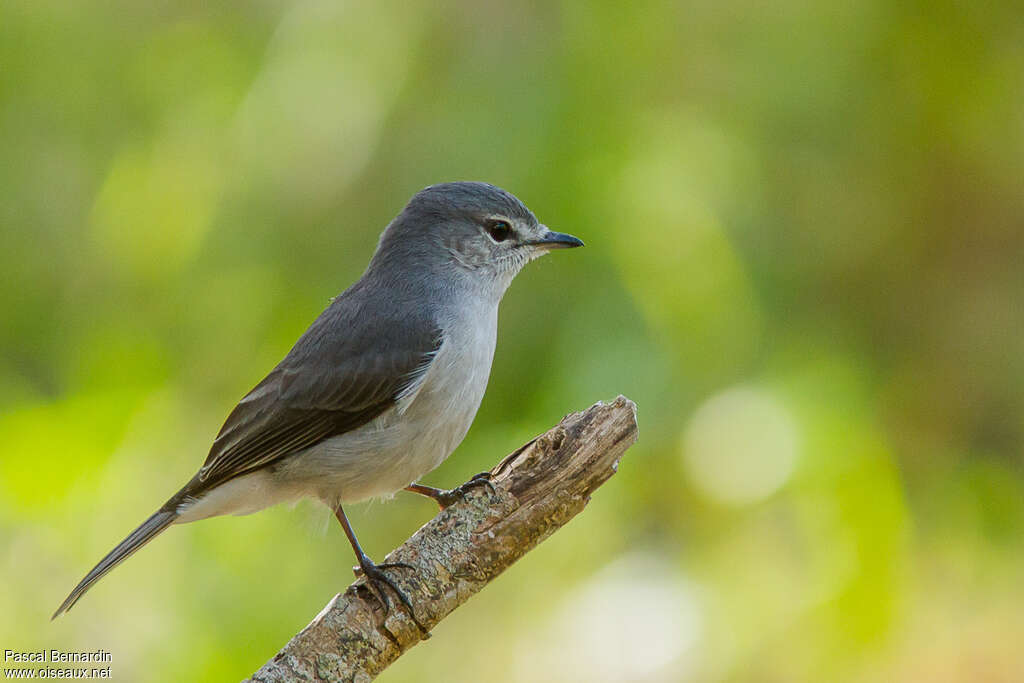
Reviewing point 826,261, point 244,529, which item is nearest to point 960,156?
point 826,261

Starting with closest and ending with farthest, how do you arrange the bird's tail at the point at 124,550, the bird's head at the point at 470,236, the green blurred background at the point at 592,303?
the bird's tail at the point at 124,550 < the bird's head at the point at 470,236 < the green blurred background at the point at 592,303

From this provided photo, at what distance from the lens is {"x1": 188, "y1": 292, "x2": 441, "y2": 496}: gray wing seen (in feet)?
10.5

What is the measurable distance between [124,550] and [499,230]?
160 centimetres

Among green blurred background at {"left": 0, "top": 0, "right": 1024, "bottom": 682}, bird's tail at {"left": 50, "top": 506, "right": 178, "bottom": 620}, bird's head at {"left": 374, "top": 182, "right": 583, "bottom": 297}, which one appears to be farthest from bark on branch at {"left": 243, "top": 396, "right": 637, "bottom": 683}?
green blurred background at {"left": 0, "top": 0, "right": 1024, "bottom": 682}

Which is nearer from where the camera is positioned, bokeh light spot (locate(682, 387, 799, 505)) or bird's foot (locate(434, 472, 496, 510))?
bird's foot (locate(434, 472, 496, 510))

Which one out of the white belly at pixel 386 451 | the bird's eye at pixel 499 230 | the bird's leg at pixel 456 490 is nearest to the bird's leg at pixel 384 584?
the bird's leg at pixel 456 490

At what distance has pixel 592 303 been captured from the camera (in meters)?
4.68

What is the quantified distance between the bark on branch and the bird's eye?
3.10 feet

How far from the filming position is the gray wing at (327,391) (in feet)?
10.5

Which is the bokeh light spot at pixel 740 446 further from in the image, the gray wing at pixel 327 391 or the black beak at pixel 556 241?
the gray wing at pixel 327 391

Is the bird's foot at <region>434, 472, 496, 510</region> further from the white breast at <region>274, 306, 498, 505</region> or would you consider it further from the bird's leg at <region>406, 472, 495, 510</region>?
the white breast at <region>274, 306, 498, 505</region>

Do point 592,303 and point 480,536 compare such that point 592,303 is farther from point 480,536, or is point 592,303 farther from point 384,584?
point 384,584

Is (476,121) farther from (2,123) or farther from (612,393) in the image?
(2,123)

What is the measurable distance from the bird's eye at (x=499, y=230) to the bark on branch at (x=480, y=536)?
3.10 ft
